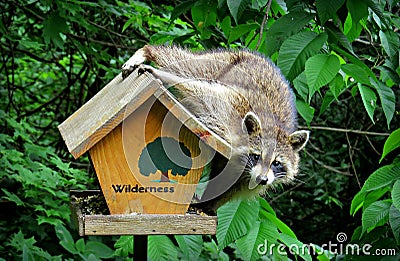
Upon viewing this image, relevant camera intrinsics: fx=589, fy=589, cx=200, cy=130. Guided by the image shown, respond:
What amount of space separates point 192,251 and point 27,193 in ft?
5.65

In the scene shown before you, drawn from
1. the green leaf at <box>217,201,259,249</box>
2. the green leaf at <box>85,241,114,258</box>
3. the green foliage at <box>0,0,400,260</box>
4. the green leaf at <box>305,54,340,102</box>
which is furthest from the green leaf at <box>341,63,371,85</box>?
the green leaf at <box>85,241,114,258</box>

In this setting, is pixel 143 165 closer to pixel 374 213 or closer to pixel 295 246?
pixel 295 246

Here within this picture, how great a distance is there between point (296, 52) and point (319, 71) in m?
0.13

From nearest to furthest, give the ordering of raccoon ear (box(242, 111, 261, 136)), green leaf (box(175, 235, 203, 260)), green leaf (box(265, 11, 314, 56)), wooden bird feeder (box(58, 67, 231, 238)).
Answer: wooden bird feeder (box(58, 67, 231, 238))
raccoon ear (box(242, 111, 261, 136))
green leaf (box(265, 11, 314, 56))
green leaf (box(175, 235, 203, 260))

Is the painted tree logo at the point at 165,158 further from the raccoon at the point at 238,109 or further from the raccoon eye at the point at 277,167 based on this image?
the raccoon eye at the point at 277,167

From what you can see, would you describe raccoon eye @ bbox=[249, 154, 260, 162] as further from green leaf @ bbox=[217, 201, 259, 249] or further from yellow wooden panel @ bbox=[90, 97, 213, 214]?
green leaf @ bbox=[217, 201, 259, 249]

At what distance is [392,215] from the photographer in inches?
103

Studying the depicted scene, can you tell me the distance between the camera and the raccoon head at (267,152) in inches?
90.6

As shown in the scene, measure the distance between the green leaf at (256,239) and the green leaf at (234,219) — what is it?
0.10 feet

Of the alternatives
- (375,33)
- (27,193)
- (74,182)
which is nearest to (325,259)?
(375,33)

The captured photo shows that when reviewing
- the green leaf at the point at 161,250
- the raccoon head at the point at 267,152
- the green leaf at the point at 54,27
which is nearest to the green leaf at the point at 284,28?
the raccoon head at the point at 267,152

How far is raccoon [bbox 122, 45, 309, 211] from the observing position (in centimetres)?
234

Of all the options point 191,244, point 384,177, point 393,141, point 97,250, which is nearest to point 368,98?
point 393,141

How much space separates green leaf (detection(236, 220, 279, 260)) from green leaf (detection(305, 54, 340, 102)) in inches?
23.9
